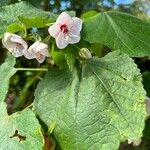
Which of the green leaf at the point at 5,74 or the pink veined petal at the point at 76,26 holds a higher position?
the pink veined petal at the point at 76,26

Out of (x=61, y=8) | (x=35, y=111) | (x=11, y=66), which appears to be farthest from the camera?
(x=61, y=8)

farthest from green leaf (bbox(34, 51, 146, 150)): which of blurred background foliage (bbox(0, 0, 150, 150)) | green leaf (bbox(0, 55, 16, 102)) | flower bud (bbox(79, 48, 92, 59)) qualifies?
blurred background foliage (bbox(0, 0, 150, 150))

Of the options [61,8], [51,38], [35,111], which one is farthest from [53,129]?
[61,8]

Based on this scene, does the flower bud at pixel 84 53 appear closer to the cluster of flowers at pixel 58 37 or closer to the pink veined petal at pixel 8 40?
the cluster of flowers at pixel 58 37

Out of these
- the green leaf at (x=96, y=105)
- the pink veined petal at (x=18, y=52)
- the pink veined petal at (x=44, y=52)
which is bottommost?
the green leaf at (x=96, y=105)

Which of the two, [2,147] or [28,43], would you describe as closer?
[2,147]

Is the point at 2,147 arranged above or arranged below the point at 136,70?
below

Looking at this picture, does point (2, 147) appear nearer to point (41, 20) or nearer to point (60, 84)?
point (60, 84)

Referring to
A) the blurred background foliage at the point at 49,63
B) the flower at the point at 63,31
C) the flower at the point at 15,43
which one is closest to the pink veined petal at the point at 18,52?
the flower at the point at 15,43
